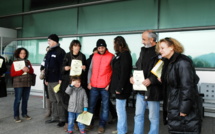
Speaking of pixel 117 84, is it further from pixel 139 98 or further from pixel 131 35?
pixel 131 35

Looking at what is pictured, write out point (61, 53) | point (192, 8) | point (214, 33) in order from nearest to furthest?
point (61, 53) → point (214, 33) → point (192, 8)

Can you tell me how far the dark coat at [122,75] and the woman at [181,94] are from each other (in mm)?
992

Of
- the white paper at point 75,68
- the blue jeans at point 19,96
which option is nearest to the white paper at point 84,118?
the white paper at point 75,68

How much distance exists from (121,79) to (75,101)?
0.98 meters

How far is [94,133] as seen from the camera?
11.8ft

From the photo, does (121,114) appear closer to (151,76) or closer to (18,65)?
(151,76)

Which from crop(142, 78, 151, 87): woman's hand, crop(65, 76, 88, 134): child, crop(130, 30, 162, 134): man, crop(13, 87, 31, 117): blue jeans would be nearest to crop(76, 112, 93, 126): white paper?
crop(65, 76, 88, 134): child

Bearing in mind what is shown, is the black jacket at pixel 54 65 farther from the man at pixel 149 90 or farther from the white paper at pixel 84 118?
the man at pixel 149 90

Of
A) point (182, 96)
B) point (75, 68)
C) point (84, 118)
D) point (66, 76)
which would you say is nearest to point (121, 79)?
A: point (75, 68)

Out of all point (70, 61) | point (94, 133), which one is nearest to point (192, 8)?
point (70, 61)

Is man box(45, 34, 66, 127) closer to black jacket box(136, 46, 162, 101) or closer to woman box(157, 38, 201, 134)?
black jacket box(136, 46, 162, 101)

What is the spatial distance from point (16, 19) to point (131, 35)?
5984 mm

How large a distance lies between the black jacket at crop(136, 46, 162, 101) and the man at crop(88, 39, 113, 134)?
783 mm

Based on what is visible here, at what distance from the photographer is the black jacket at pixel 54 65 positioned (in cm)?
388
